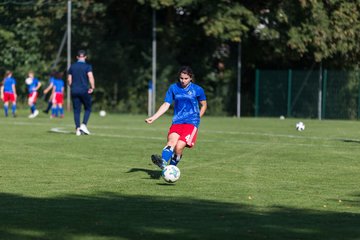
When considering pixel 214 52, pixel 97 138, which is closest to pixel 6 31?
pixel 214 52

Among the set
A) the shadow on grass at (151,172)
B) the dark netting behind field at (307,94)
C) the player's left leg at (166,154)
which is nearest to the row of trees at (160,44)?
the dark netting behind field at (307,94)

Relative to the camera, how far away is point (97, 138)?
24859mm

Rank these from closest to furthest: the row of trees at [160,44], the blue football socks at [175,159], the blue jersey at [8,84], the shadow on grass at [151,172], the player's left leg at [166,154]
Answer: the player's left leg at [166,154]
the blue football socks at [175,159]
the shadow on grass at [151,172]
the blue jersey at [8,84]
the row of trees at [160,44]

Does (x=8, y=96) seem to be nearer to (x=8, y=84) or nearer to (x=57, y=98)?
(x=8, y=84)

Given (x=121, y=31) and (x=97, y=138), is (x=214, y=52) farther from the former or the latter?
(x=97, y=138)

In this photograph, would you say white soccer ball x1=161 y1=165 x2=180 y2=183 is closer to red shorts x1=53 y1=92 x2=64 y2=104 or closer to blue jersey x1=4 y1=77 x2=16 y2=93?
red shorts x1=53 y1=92 x2=64 y2=104

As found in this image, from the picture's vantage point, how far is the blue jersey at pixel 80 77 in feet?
84.4

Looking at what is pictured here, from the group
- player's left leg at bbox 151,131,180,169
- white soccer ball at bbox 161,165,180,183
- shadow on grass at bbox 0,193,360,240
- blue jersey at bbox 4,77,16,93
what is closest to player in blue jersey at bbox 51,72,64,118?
blue jersey at bbox 4,77,16,93

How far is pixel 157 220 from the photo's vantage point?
10.4m

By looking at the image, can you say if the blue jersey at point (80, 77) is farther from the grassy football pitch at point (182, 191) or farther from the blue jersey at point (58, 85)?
the blue jersey at point (58, 85)

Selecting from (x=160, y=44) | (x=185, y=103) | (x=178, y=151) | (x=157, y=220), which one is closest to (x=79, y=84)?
(x=185, y=103)

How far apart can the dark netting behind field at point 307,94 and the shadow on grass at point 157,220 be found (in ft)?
111

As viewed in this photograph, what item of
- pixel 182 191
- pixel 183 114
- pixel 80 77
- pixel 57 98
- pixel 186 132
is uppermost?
pixel 80 77

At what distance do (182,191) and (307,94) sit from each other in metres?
33.6
